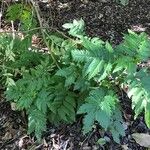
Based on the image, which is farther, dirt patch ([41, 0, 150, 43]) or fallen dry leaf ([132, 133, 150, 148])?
dirt patch ([41, 0, 150, 43])

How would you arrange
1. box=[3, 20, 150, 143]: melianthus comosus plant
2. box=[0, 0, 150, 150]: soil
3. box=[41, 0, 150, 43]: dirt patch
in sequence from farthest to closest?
box=[41, 0, 150, 43]: dirt patch, box=[0, 0, 150, 150]: soil, box=[3, 20, 150, 143]: melianthus comosus plant

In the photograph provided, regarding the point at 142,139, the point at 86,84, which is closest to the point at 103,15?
the point at 86,84

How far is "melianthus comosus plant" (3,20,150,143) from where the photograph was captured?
105 inches

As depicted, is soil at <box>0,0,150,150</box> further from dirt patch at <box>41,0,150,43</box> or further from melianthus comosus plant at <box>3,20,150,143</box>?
melianthus comosus plant at <box>3,20,150,143</box>

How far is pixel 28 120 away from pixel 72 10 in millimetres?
1691

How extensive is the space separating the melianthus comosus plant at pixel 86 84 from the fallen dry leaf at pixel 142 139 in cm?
14

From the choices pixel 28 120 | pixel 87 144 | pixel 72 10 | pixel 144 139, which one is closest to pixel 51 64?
pixel 28 120

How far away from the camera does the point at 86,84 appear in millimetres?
3000

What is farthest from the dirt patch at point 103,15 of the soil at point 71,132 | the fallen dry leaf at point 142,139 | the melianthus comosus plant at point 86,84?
the fallen dry leaf at point 142,139

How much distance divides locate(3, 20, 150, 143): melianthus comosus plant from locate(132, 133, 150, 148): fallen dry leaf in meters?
0.14

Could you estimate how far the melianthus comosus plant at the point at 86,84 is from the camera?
267 cm

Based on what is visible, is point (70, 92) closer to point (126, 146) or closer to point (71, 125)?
point (71, 125)

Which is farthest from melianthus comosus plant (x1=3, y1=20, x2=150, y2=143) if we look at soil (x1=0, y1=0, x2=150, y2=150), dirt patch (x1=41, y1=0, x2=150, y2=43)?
dirt patch (x1=41, y1=0, x2=150, y2=43)

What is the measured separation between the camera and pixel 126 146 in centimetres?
315
